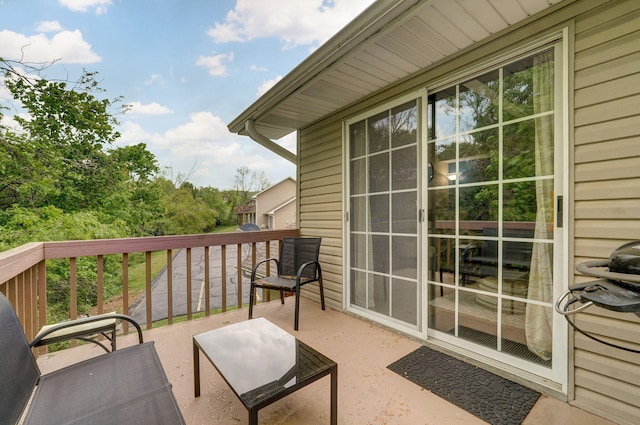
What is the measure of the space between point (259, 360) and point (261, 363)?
0.12 ft

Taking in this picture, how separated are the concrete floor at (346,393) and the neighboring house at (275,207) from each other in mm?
13040

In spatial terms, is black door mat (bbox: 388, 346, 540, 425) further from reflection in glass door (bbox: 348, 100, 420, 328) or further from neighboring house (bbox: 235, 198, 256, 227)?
neighboring house (bbox: 235, 198, 256, 227)

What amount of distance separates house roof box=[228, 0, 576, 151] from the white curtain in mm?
404

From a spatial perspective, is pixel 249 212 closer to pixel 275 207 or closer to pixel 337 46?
pixel 275 207

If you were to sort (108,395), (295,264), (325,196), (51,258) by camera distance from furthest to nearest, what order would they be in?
1. (325,196)
2. (295,264)
3. (51,258)
4. (108,395)

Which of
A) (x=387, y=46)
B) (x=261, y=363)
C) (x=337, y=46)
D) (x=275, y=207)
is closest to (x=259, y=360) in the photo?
(x=261, y=363)

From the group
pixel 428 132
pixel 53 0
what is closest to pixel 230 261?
pixel 53 0

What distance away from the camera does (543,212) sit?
1794mm

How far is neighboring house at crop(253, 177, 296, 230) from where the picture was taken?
642 inches

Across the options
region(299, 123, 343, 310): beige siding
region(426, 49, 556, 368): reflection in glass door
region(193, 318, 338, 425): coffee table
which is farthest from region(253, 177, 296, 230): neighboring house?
region(193, 318, 338, 425): coffee table

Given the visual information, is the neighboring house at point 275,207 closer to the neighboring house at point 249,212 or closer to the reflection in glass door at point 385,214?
the neighboring house at point 249,212

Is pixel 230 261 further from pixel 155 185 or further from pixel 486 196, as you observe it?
pixel 486 196

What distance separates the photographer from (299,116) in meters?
3.44

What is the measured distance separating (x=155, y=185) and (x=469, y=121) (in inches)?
481
